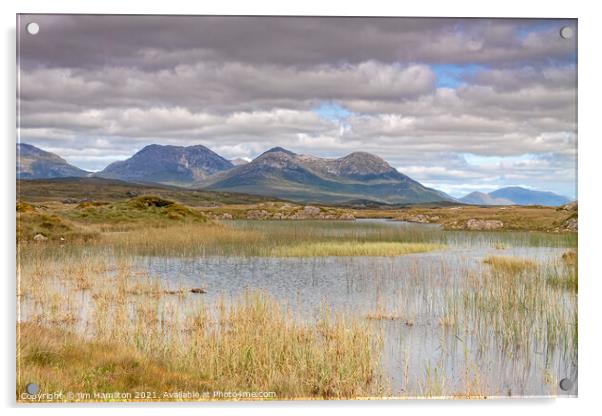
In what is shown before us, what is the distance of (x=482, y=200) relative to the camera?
794cm

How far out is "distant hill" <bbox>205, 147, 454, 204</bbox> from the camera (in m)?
7.74

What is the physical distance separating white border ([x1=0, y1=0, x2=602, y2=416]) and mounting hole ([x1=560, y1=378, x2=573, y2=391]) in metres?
0.17

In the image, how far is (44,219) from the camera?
7508 millimetres

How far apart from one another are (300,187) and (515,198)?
3263mm

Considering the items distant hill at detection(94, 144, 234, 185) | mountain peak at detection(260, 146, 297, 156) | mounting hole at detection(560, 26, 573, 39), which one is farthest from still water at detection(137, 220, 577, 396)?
mounting hole at detection(560, 26, 573, 39)

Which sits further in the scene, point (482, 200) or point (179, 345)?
point (482, 200)

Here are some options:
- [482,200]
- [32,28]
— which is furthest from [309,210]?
[32,28]

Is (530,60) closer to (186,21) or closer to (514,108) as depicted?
(514,108)

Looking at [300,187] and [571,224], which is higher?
[300,187]

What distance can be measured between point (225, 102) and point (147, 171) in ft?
5.24

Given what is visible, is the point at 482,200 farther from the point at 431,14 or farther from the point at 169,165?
the point at 169,165

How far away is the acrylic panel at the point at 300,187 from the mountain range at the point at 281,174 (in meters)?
0.03

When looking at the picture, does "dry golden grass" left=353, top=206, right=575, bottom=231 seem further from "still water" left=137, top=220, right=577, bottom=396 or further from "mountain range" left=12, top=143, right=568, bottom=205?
"still water" left=137, top=220, right=577, bottom=396

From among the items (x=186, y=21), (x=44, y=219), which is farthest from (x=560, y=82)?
(x=44, y=219)
